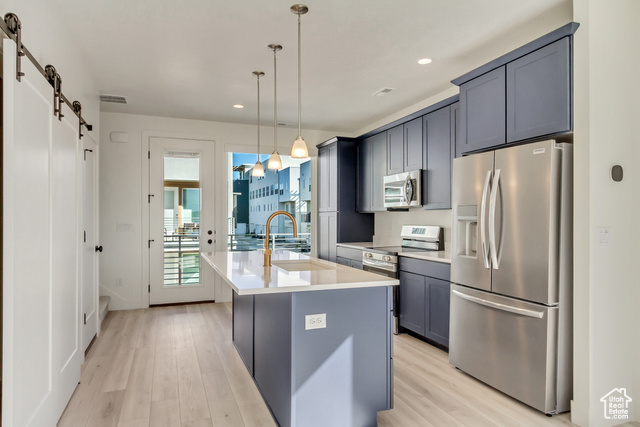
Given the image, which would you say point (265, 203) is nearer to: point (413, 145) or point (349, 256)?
point (349, 256)

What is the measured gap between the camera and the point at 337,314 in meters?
2.19

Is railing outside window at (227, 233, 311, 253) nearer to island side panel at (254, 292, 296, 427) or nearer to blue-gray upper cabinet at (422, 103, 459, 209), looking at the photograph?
blue-gray upper cabinet at (422, 103, 459, 209)

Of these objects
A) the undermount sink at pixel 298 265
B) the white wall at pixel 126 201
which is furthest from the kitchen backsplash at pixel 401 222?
the white wall at pixel 126 201

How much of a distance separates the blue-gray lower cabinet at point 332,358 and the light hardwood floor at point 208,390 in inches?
12.8

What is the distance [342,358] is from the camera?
7.17 ft

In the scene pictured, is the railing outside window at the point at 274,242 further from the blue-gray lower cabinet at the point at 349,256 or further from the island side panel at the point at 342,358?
the island side panel at the point at 342,358

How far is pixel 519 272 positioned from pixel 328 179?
3.61 meters

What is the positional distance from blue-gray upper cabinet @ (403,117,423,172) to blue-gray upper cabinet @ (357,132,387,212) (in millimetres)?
439

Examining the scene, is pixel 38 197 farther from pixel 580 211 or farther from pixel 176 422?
pixel 580 211

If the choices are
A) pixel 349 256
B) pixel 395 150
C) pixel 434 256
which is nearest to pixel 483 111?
pixel 434 256

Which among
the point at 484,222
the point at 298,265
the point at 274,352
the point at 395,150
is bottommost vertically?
the point at 274,352

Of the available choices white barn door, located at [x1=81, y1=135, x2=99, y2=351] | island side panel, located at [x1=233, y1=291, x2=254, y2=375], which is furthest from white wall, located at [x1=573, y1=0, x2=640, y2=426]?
white barn door, located at [x1=81, y1=135, x2=99, y2=351]

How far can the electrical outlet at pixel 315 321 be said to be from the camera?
2.11 m

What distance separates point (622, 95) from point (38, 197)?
343cm
